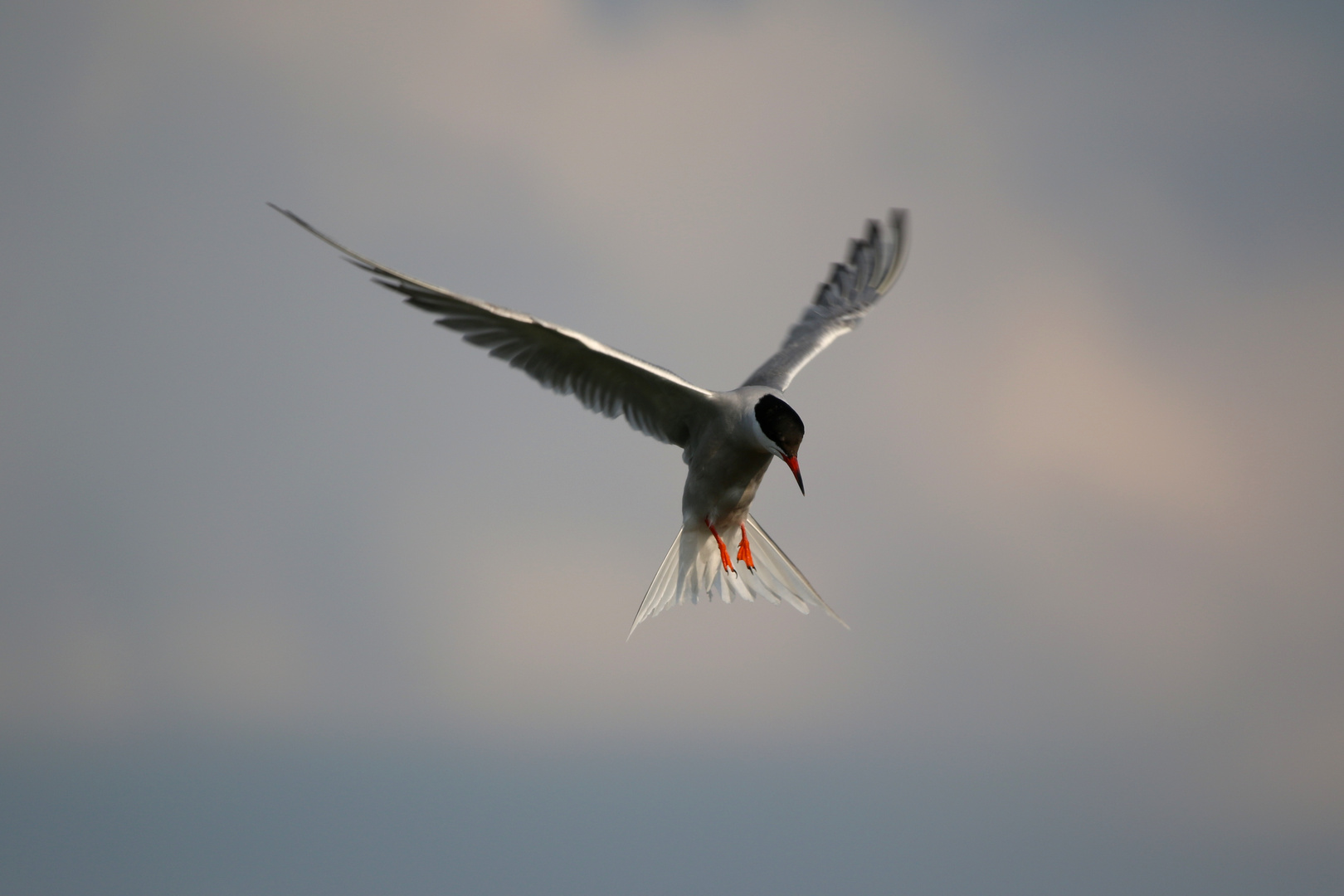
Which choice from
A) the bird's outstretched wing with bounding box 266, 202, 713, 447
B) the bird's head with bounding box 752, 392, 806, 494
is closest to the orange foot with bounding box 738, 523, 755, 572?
the bird's outstretched wing with bounding box 266, 202, 713, 447

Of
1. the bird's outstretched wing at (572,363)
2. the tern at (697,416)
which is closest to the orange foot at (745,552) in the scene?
the tern at (697,416)

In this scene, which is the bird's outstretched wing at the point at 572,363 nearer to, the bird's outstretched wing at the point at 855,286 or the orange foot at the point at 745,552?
the orange foot at the point at 745,552

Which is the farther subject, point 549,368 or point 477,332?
point 549,368

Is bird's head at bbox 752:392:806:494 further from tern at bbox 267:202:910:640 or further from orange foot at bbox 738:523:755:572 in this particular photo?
orange foot at bbox 738:523:755:572

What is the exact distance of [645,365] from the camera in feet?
23.4

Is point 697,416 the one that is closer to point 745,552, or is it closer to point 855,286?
point 745,552

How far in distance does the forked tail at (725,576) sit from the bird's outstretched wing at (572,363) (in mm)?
847

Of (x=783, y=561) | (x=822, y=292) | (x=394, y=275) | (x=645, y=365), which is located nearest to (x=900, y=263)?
(x=822, y=292)

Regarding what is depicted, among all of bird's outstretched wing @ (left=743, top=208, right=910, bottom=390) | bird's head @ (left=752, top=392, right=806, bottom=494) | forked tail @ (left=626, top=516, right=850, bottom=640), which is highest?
bird's outstretched wing @ (left=743, top=208, right=910, bottom=390)

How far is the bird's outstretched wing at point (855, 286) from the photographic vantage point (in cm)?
972

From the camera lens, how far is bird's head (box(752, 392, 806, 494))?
7.02 meters

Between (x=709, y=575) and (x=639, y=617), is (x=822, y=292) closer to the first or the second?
(x=709, y=575)

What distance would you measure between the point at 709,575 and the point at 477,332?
282 cm

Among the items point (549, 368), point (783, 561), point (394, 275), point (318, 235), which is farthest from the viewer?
point (783, 561)
